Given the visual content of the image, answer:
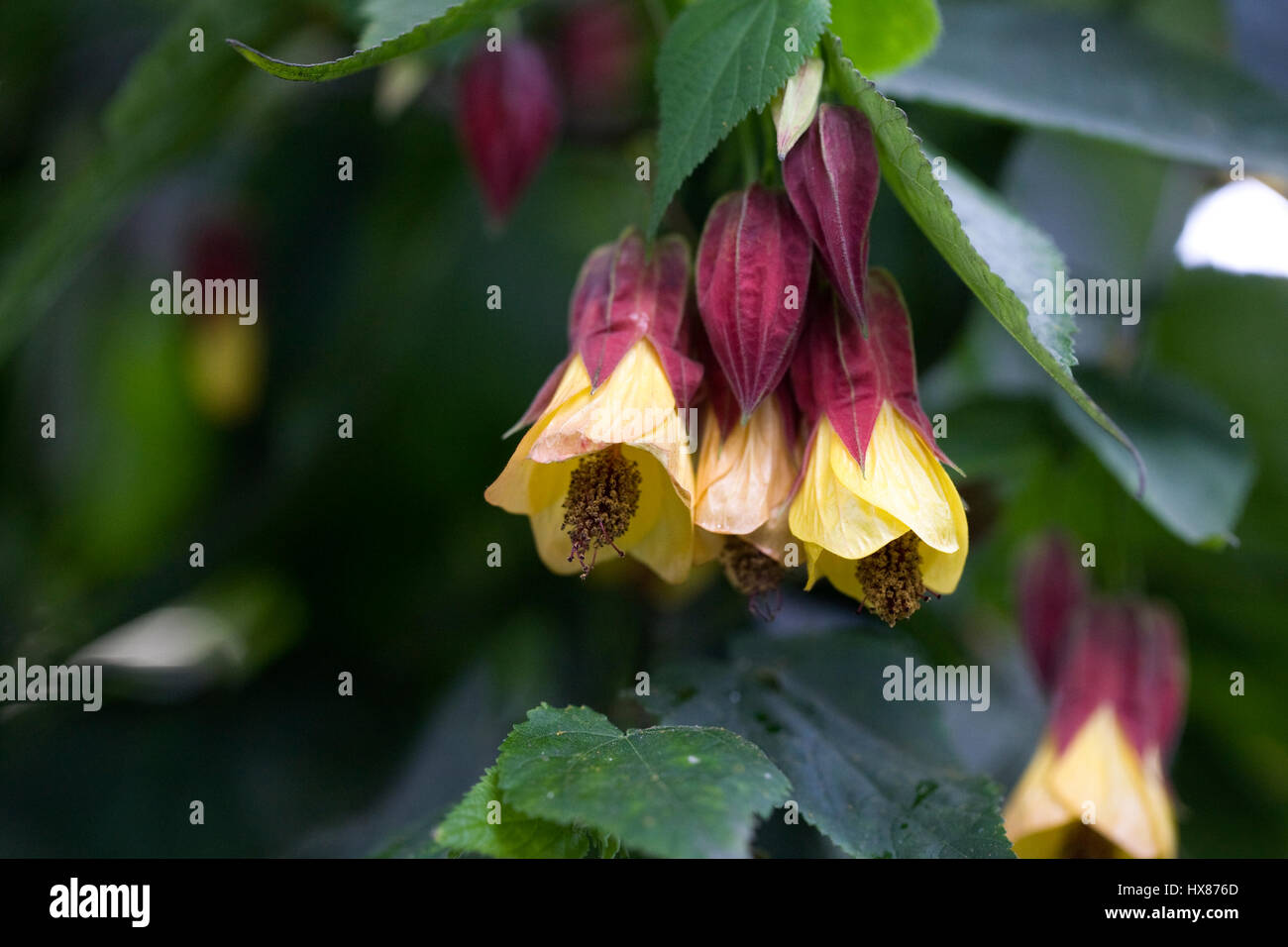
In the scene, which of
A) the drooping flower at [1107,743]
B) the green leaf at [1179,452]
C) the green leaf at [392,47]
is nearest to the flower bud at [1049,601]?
the drooping flower at [1107,743]

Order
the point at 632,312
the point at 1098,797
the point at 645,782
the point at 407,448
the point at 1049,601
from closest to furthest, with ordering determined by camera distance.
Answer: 1. the point at 645,782
2. the point at 632,312
3. the point at 1098,797
4. the point at 1049,601
5. the point at 407,448

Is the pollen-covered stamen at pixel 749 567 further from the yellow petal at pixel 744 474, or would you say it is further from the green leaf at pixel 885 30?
the green leaf at pixel 885 30

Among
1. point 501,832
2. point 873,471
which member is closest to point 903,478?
point 873,471

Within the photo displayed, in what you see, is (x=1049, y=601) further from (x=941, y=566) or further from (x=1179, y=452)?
(x=941, y=566)

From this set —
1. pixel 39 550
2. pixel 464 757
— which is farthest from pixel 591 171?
pixel 39 550

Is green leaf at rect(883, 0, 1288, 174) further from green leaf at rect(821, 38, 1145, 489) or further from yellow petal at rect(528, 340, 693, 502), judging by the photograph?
yellow petal at rect(528, 340, 693, 502)

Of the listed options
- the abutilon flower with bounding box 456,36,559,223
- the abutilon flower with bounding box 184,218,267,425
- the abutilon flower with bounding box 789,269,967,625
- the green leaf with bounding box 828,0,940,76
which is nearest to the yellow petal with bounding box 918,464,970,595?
the abutilon flower with bounding box 789,269,967,625

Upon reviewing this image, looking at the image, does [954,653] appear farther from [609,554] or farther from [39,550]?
[39,550]
